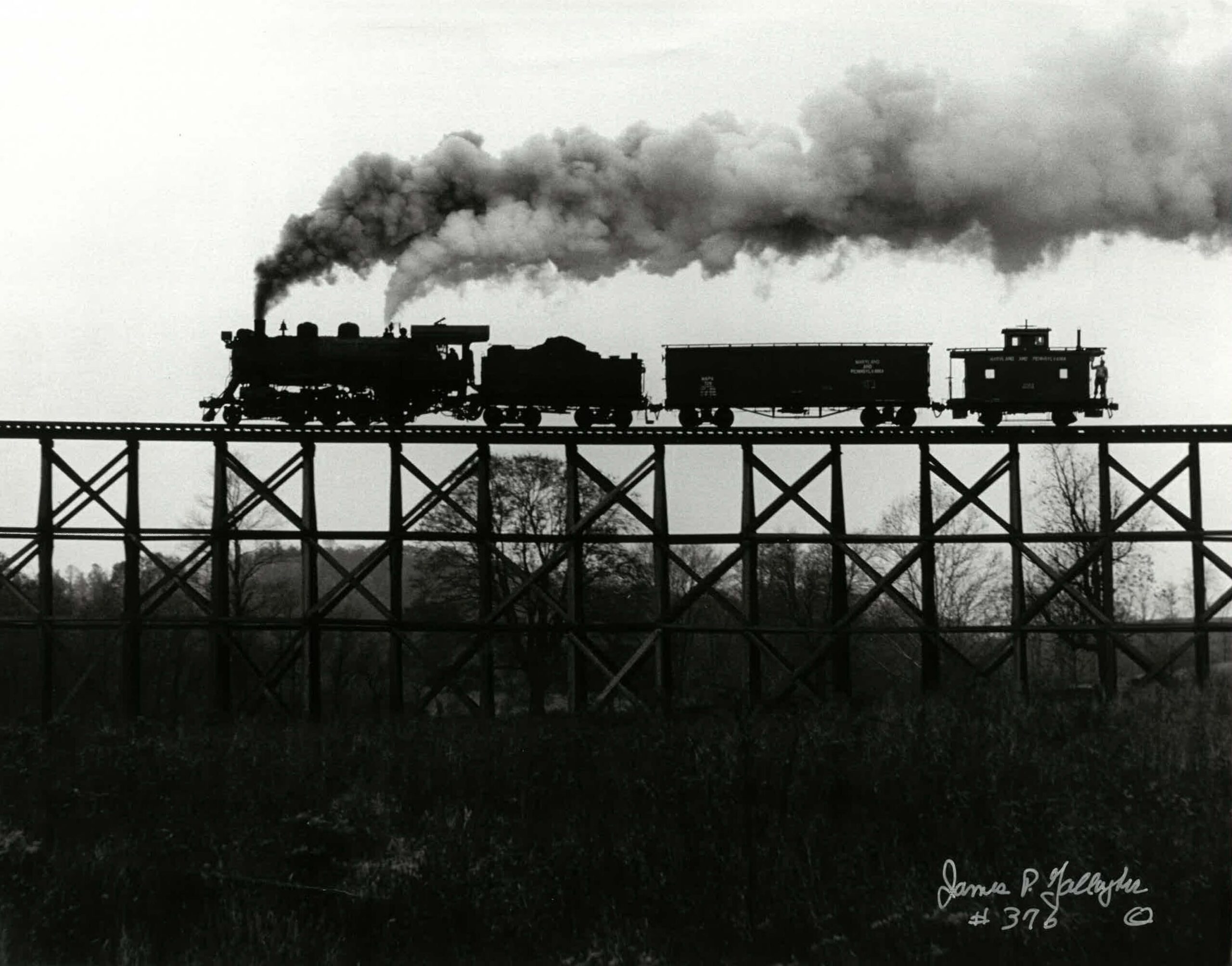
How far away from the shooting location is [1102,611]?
15492 millimetres

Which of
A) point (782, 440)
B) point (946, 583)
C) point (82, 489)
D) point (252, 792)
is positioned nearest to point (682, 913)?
point (252, 792)

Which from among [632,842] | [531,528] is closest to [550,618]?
[531,528]

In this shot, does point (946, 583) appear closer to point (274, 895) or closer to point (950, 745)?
point (950, 745)

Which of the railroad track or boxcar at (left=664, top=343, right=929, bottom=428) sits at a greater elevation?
boxcar at (left=664, top=343, right=929, bottom=428)

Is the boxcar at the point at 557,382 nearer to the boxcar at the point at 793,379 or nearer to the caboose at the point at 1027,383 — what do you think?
the boxcar at the point at 793,379

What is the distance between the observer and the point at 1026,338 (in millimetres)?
17141

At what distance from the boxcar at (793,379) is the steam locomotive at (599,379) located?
15 mm

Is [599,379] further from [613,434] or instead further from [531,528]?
[531,528]

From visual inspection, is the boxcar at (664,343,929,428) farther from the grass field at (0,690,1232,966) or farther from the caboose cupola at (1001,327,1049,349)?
the grass field at (0,690,1232,966)

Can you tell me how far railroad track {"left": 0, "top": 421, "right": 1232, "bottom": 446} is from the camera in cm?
1456

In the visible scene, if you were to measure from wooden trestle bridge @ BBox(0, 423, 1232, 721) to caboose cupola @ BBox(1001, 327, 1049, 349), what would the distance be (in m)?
2.42

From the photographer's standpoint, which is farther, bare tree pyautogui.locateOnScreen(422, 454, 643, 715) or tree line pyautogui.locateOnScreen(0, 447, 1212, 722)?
bare tree pyautogui.locateOnScreen(422, 454, 643, 715)
